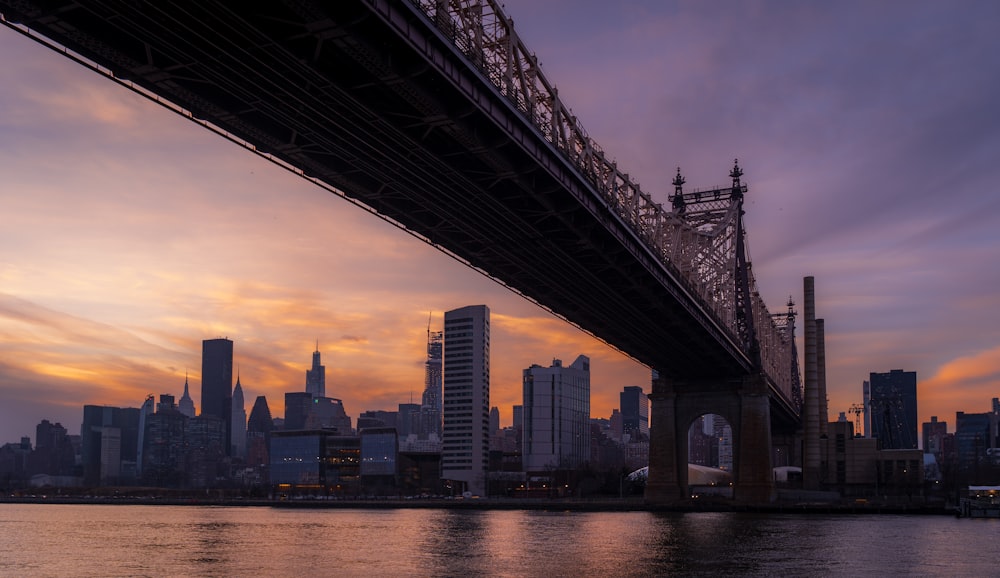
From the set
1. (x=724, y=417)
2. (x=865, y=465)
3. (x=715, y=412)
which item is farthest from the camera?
(x=865, y=465)

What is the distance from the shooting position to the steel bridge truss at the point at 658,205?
4050cm

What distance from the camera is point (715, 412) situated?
371 feet

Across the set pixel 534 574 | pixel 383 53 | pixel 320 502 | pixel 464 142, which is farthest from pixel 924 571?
pixel 320 502

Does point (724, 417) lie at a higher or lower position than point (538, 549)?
higher

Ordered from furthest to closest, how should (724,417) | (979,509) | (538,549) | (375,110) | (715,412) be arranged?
1. (715,412)
2. (724,417)
3. (979,509)
4. (538,549)
5. (375,110)

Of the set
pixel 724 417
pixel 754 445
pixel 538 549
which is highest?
pixel 724 417

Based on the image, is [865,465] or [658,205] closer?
[658,205]

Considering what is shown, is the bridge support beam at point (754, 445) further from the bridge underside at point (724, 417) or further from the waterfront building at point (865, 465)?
the waterfront building at point (865, 465)

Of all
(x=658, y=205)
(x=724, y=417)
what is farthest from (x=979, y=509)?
(x=658, y=205)

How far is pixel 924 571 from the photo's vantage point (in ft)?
156

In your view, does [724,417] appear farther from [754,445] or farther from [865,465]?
[865,465]

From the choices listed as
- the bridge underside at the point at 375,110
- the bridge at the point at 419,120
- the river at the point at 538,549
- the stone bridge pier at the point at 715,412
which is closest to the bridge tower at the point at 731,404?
the stone bridge pier at the point at 715,412

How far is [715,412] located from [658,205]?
140 ft

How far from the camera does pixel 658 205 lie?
77250 mm
